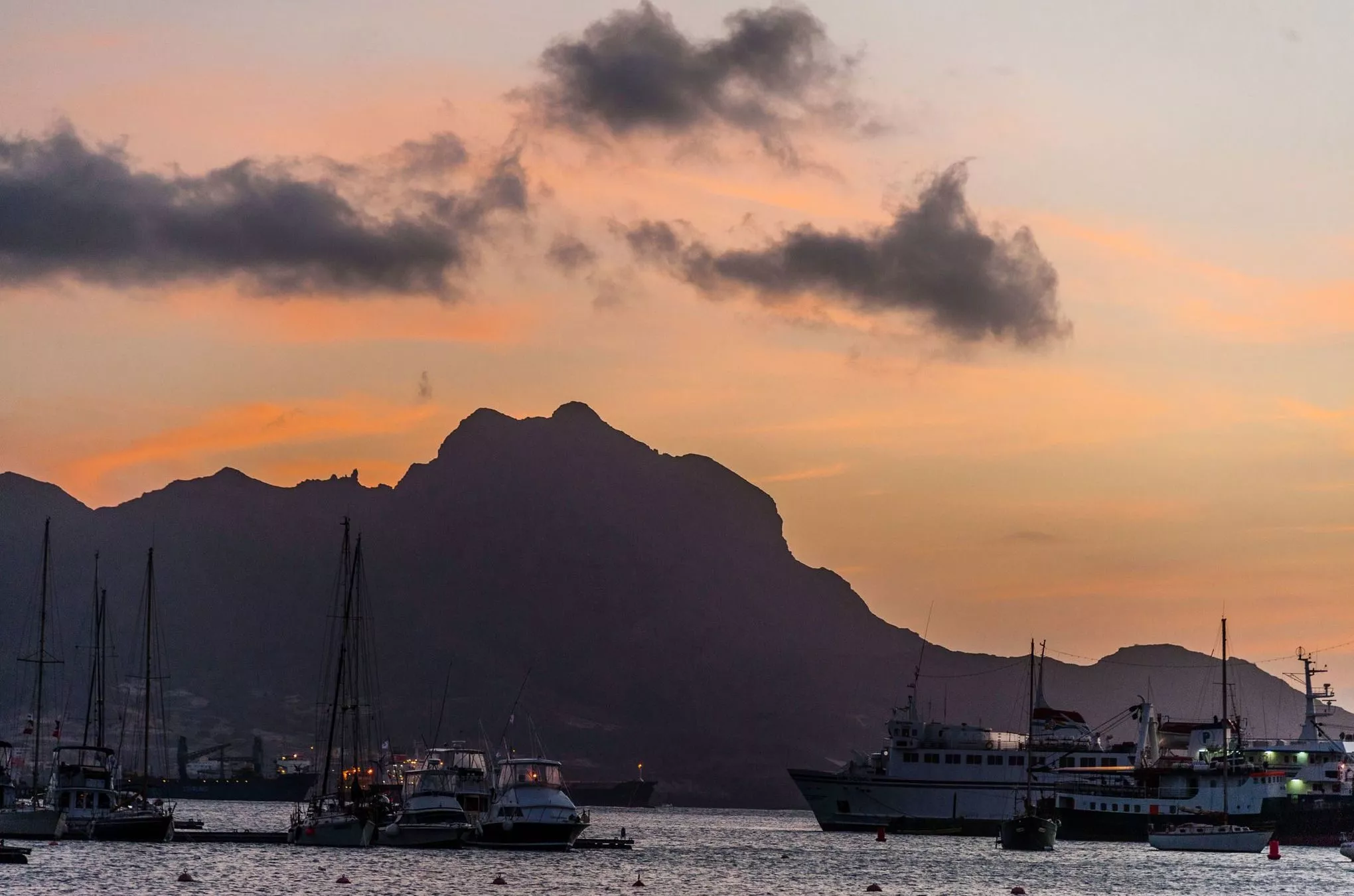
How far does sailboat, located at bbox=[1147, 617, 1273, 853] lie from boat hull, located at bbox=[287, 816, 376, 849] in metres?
76.7

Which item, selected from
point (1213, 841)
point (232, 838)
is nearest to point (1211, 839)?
point (1213, 841)

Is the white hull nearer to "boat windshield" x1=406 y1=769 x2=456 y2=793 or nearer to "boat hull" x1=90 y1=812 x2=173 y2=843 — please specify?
"boat windshield" x1=406 y1=769 x2=456 y2=793

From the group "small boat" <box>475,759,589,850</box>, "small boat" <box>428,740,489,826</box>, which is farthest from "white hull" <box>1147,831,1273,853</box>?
"small boat" <box>428,740,489,826</box>

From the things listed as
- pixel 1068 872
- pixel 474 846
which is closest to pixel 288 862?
pixel 474 846

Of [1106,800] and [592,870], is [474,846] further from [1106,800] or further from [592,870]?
[1106,800]

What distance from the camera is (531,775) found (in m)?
146

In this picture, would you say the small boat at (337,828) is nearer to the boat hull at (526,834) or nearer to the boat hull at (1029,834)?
the boat hull at (526,834)

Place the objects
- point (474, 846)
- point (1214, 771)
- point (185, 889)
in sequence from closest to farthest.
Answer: point (185, 889) < point (474, 846) < point (1214, 771)

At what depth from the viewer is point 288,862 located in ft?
434

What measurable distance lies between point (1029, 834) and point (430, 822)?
5867cm

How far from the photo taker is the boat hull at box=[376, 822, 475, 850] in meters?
140

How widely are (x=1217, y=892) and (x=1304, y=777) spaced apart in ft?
260

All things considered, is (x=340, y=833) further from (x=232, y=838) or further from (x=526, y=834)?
(x=232, y=838)

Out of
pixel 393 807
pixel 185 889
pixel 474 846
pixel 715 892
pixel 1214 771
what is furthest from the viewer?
pixel 1214 771
